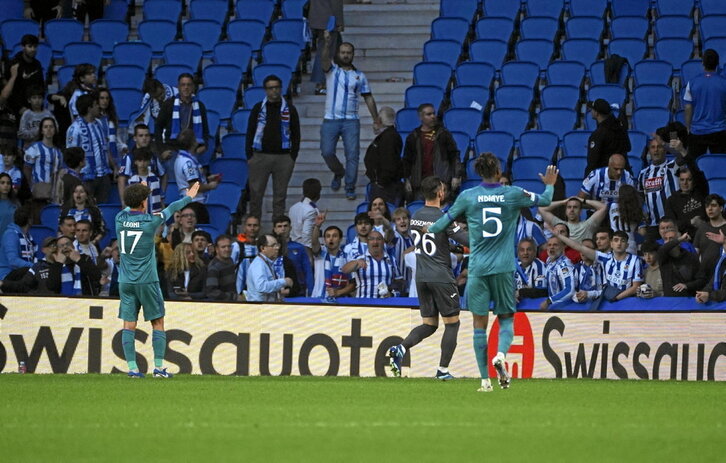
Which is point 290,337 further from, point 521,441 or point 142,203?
point 521,441

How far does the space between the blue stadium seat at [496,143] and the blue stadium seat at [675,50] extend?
133 inches

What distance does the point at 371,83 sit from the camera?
22.0 m

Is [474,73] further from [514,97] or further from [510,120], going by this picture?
[510,120]

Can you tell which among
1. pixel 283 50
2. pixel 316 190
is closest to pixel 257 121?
pixel 316 190

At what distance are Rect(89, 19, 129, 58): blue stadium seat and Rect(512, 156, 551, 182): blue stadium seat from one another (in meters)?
7.44

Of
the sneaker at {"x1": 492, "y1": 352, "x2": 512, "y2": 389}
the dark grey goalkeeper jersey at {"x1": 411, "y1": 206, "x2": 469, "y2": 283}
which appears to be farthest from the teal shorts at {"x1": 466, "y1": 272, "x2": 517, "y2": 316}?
the dark grey goalkeeper jersey at {"x1": 411, "y1": 206, "x2": 469, "y2": 283}

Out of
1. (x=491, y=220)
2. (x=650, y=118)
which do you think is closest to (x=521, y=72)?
(x=650, y=118)

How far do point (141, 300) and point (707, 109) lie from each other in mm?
9059

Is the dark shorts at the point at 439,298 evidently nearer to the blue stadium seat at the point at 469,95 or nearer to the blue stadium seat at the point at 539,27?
the blue stadium seat at the point at 469,95

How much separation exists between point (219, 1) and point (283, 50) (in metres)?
2.13

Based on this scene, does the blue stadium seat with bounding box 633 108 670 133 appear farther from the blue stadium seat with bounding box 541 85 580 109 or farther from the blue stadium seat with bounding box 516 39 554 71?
the blue stadium seat with bounding box 516 39 554 71

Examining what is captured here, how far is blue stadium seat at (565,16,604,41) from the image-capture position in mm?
21297

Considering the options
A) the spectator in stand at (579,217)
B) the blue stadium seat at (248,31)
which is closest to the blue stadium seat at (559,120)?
the spectator in stand at (579,217)

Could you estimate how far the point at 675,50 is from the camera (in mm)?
20891
